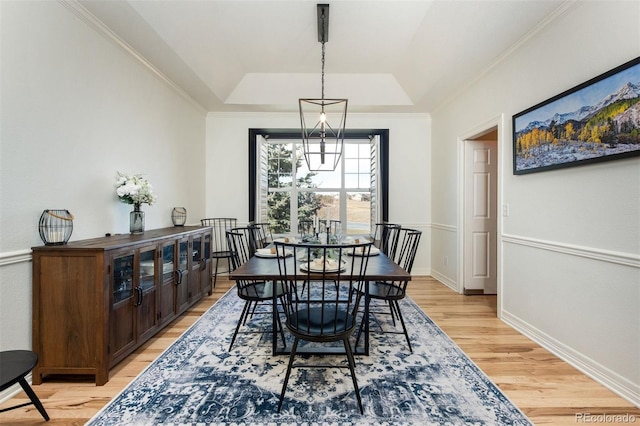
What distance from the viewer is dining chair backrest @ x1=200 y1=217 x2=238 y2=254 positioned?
4797 millimetres

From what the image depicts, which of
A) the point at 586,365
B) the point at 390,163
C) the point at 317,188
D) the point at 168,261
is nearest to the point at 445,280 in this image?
the point at 390,163

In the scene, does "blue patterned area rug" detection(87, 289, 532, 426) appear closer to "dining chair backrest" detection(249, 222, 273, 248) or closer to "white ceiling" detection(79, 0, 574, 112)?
"dining chair backrest" detection(249, 222, 273, 248)

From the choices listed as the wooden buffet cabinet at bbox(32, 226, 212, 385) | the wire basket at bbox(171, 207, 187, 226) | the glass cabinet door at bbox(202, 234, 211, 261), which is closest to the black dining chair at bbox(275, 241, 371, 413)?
the wooden buffet cabinet at bbox(32, 226, 212, 385)

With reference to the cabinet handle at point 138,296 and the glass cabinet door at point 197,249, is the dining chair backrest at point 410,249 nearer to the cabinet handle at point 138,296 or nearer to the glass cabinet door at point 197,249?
the cabinet handle at point 138,296

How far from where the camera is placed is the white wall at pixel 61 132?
5.95 ft

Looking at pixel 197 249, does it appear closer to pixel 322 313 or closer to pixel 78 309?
pixel 78 309

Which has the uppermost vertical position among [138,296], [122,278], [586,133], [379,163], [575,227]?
[379,163]

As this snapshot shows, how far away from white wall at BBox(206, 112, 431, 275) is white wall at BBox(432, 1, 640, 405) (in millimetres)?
1685

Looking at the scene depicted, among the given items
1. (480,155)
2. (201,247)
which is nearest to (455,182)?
(480,155)

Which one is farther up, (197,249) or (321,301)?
(197,249)

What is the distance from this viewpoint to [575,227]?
220cm

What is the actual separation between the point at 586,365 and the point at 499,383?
708 mm

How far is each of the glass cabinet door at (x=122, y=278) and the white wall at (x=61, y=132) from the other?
479 millimetres

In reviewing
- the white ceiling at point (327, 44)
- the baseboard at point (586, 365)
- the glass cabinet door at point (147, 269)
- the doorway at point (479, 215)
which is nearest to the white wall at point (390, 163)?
the white ceiling at point (327, 44)
